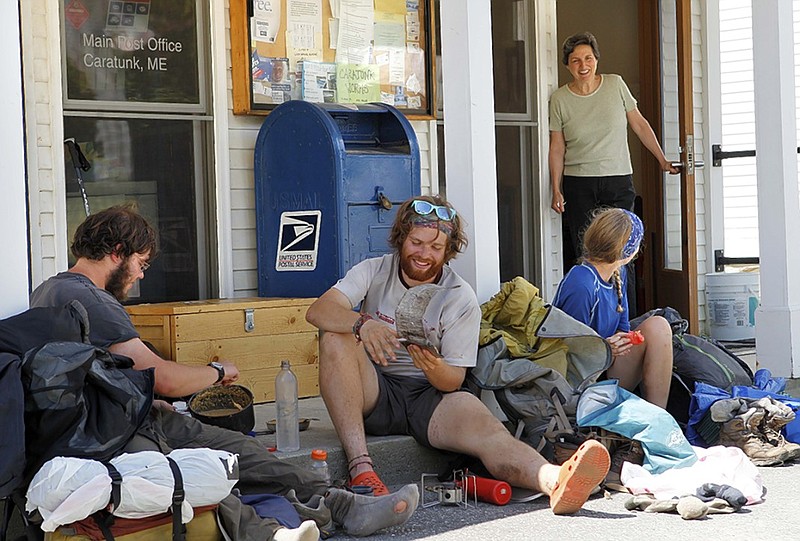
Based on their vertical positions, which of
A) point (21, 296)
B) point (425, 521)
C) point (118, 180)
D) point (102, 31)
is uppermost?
point (102, 31)

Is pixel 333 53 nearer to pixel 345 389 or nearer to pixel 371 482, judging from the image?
pixel 345 389

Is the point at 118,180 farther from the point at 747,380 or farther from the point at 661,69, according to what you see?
the point at 661,69

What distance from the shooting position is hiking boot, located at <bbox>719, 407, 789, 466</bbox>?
491cm

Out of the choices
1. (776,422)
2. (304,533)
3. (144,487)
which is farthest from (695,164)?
(144,487)

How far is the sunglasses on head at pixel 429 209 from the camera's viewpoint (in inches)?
180

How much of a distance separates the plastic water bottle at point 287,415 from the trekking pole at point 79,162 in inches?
72.4

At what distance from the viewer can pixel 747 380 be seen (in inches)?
214

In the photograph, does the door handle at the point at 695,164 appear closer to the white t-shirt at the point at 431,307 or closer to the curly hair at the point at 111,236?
the white t-shirt at the point at 431,307

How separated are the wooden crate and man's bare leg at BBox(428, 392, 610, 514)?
129 cm

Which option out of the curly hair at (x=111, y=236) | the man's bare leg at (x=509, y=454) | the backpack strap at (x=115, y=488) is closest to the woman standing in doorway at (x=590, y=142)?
the man's bare leg at (x=509, y=454)

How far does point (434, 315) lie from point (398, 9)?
2.85 meters

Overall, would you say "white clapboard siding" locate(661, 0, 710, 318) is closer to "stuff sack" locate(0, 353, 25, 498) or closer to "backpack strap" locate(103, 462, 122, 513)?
"backpack strap" locate(103, 462, 122, 513)

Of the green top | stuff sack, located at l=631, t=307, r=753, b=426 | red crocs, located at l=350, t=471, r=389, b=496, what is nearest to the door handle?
the green top

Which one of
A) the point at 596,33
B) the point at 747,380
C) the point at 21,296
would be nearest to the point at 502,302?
the point at 747,380
